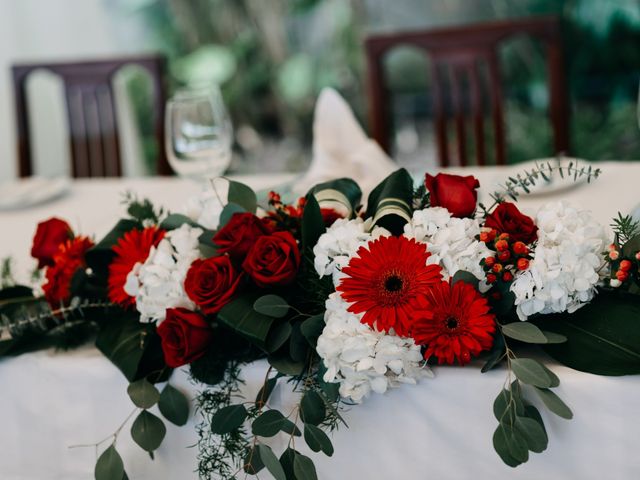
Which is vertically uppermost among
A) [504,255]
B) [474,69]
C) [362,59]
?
[362,59]

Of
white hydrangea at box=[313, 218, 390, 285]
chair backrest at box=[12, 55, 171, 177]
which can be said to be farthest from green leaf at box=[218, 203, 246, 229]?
chair backrest at box=[12, 55, 171, 177]

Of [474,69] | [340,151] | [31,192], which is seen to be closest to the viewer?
[340,151]

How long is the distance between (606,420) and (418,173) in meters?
0.65

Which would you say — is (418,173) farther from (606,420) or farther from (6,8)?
(6,8)

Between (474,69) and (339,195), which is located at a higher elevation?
(474,69)

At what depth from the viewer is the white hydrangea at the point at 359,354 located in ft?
2.35

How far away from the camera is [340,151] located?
1.50 meters

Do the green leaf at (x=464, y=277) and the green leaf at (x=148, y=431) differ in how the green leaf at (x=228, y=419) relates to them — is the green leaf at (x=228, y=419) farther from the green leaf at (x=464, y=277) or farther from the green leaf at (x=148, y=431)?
the green leaf at (x=464, y=277)

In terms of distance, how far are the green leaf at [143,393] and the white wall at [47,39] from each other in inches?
103

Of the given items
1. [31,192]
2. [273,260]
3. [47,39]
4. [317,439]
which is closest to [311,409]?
[317,439]

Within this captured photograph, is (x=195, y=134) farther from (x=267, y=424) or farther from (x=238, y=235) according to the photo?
(x=267, y=424)

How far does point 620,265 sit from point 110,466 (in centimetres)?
54

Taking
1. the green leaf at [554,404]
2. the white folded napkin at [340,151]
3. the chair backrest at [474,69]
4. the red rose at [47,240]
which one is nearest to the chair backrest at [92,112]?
the chair backrest at [474,69]

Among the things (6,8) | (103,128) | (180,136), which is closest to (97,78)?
(103,128)
